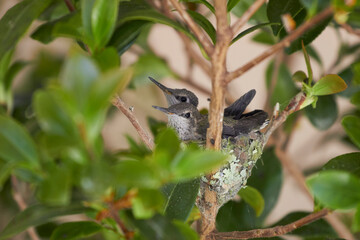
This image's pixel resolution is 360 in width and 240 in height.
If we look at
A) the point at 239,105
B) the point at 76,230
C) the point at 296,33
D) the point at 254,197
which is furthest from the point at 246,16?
the point at 239,105

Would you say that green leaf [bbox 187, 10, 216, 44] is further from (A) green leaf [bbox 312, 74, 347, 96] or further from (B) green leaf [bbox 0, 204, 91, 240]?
(B) green leaf [bbox 0, 204, 91, 240]

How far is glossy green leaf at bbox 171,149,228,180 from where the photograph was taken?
446 millimetres

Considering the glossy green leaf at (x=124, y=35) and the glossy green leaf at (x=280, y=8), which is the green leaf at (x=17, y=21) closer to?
the glossy green leaf at (x=124, y=35)

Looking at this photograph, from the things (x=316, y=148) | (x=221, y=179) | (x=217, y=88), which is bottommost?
(x=316, y=148)

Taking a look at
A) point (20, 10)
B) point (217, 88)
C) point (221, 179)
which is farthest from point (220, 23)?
point (221, 179)

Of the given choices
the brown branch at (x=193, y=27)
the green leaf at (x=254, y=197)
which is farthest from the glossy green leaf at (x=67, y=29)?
the green leaf at (x=254, y=197)

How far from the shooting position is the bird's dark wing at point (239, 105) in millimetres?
1247

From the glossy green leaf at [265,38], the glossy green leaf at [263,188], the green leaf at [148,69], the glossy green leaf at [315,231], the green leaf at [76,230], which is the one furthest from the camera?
the glossy green leaf at [265,38]

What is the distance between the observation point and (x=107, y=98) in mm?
403

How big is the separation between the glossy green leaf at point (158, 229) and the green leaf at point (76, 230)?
4.5 inches

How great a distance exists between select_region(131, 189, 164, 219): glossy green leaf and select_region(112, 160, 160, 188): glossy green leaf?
0.02m

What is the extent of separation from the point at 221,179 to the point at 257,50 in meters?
1.49

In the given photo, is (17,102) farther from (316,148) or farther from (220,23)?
(316,148)

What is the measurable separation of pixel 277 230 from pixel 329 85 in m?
0.27
